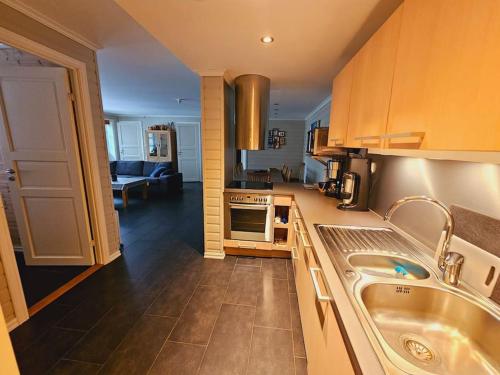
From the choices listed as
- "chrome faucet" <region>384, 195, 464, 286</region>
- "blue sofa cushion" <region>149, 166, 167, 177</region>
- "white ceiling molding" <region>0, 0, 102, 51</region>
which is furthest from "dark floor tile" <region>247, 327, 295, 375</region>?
"blue sofa cushion" <region>149, 166, 167, 177</region>

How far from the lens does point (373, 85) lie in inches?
44.6

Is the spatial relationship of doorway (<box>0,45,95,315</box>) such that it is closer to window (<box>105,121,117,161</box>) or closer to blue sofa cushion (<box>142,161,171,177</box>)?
blue sofa cushion (<box>142,161,171,177</box>)

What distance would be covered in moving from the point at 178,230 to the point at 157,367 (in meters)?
2.33

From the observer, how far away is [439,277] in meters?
0.89

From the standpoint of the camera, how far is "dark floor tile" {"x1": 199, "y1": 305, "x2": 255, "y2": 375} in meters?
1.35

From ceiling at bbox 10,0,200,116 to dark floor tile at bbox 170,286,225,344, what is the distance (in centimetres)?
250

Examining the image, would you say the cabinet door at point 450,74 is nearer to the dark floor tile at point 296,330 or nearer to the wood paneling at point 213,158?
the dark floor tile at point 296,330

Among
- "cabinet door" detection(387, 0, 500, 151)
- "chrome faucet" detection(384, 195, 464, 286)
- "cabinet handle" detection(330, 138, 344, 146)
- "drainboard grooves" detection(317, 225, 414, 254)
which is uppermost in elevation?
"cabinet door" detection(387, 0, 500, 151)

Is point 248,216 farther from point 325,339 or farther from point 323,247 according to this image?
point 325,339

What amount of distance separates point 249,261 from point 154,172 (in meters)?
4.59

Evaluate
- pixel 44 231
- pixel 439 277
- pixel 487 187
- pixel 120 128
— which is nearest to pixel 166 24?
pixel 487 187

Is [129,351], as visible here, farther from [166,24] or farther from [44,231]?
[166,24]

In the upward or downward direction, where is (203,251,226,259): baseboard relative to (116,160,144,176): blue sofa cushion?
downward

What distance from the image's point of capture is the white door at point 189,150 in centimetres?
751
